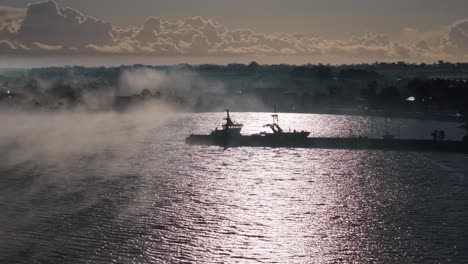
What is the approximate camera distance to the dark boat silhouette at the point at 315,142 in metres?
82.9

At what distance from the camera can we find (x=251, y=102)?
196 m

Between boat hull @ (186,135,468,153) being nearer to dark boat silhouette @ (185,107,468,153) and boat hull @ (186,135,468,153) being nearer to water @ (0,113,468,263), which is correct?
dark boat silhouette @ (185,107,468,153)

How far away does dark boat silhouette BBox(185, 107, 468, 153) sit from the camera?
82938 millimetres

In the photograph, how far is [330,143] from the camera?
90.1m

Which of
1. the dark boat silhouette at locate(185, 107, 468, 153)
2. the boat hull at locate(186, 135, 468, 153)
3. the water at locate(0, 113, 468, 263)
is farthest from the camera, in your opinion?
the dark boat silhouette at locate(185, 107, 468, 153)

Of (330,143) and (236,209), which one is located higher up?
(330,143)

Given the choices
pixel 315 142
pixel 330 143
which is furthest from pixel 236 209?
pixel 315 142

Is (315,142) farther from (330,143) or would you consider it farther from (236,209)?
(236,209)

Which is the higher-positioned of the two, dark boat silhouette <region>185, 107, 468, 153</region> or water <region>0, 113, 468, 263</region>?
dark boat silhouette <region>185, 107, 468, 153</region>

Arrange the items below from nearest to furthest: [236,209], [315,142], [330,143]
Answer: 1. [236,209]
2. [330,143]
3. [315,142]

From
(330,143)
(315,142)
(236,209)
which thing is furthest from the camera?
(315,142)

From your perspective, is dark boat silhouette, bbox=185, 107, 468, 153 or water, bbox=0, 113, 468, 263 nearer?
water, bbox=0, 113, 468, 263

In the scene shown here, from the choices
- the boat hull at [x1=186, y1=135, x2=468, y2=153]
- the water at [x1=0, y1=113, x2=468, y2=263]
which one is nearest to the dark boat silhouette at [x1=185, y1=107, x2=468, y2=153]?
the boat hull at [x1=186, y1=135, x2=468, y2=153]

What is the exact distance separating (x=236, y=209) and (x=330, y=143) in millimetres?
46342
